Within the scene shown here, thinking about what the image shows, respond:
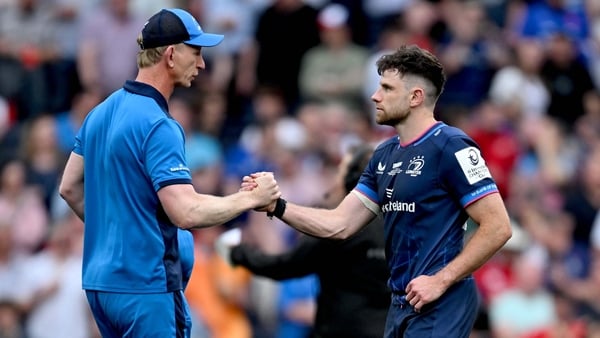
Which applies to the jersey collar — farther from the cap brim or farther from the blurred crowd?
the blurred crowd

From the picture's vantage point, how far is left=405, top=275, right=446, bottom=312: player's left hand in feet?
24.7

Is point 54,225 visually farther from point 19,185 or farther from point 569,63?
point 569,63

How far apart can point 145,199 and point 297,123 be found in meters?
9.13

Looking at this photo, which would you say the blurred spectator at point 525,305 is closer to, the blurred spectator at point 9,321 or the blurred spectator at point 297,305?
the blurred spectator at point 297,305

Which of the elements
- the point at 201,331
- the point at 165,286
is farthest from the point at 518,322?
the point at 165,286

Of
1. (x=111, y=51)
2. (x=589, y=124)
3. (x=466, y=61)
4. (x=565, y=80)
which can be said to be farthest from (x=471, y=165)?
(x=111, y=51)

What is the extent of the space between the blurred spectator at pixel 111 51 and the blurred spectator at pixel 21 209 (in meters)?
1.97

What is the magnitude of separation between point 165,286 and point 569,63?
33.7 ft

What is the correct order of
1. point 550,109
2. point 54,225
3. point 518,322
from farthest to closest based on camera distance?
point 550,109, point 54,225, point 518,322

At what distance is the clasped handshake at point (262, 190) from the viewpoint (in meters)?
7.88

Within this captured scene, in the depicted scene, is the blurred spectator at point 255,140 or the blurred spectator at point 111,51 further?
the blurred spectator at point 111,51

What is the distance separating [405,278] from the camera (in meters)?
7.71

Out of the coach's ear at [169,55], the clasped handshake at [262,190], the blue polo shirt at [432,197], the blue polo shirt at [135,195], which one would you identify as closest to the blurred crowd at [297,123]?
the clasped handshake at [262,190]

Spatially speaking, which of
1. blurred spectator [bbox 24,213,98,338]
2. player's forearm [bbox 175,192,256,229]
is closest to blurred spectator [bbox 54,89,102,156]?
blurred spectator [bbox 24,213,98,338]
